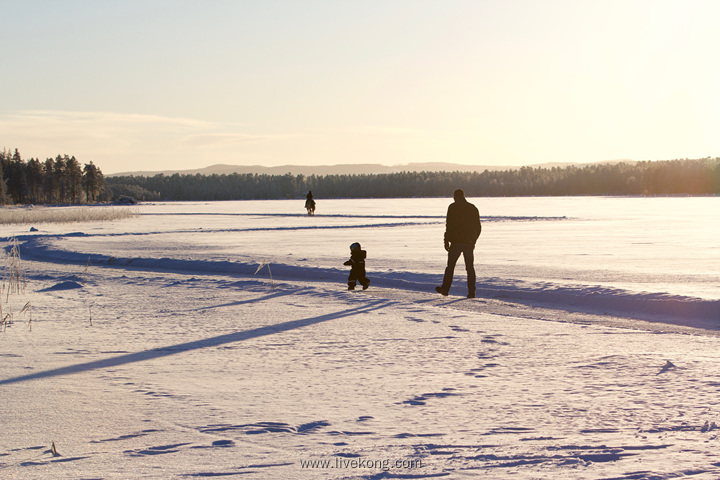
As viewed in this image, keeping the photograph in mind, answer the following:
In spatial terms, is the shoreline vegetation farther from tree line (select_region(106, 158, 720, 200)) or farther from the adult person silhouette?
the adult person silhouette

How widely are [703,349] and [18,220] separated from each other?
153 feet

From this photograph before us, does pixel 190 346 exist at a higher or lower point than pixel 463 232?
lower

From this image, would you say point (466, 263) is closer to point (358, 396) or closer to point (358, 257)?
point (358, 257)

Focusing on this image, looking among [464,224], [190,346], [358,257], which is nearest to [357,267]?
[358,257]

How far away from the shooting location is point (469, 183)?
529 ft

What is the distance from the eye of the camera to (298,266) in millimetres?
16188

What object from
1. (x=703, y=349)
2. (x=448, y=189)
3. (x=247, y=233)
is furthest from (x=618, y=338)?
(x=448, y=189)

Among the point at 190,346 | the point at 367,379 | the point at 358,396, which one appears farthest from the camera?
the point at 190,346

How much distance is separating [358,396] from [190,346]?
2856 millimetres

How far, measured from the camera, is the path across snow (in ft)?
13.6

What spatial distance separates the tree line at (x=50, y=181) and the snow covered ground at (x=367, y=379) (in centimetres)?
12613

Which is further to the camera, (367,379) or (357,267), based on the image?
(357,267)

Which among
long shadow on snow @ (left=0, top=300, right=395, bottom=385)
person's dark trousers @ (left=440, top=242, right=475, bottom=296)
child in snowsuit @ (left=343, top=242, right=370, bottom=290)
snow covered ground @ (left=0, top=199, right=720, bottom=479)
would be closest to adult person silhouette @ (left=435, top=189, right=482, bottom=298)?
person's dark trousers @ (left=440, top=242, right=475, bottom=296)

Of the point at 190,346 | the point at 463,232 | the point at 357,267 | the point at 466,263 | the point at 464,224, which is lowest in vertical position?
the point at 190,346
